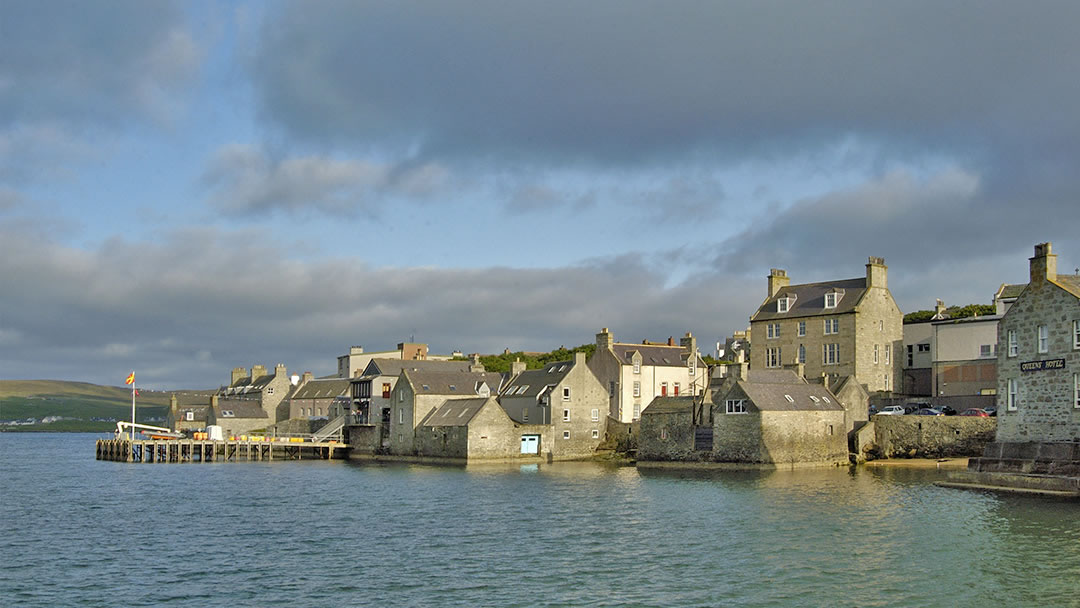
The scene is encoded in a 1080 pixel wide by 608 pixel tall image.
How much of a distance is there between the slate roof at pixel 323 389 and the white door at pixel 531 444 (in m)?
37.4

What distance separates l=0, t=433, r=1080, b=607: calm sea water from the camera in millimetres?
25344

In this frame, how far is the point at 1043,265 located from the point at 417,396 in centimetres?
4749

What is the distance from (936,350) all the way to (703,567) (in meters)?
54.4

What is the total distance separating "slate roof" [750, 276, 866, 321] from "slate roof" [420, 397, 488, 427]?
81.9 feet

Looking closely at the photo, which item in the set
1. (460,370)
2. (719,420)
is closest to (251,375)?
(460,370)

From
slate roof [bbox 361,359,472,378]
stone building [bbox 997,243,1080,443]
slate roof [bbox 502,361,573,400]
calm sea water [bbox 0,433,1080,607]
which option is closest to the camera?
calm sea water [bbox 0,433,1080,607]

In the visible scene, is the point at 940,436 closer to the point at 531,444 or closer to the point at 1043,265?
the point at 1043,265

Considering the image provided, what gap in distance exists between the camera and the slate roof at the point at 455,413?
239 ft

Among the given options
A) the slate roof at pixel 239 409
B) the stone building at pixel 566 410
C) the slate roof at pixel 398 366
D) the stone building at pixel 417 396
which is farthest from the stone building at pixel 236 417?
the stone building at pixel 566 410

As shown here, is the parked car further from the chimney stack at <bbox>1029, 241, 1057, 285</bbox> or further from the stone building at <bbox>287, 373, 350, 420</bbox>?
the stone building at <bbox>287, 373, 350, 420</bbox>

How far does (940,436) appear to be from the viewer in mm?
63750

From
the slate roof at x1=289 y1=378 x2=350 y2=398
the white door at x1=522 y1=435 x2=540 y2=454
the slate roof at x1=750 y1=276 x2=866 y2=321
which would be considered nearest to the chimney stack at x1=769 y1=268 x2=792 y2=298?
the slate roof at x1=750 y1=276 x2=866 y2=321

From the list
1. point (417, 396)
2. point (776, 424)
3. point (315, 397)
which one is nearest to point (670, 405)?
point (776, 424)

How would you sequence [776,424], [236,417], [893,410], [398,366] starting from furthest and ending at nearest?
[236,417], [398,366], [893,410], [776,424]
